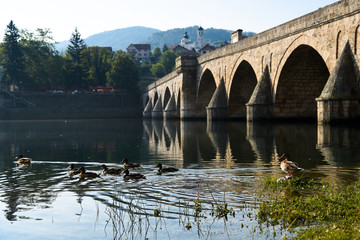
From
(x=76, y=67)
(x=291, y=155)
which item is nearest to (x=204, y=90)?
(x=291, y=155)

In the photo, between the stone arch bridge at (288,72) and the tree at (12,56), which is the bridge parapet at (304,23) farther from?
the tree at (12,56)

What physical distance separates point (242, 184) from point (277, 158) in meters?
4.66

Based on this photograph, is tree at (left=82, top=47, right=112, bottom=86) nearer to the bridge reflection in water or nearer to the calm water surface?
the bridge reflection in water

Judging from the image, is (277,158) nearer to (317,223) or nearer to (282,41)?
(317,223)

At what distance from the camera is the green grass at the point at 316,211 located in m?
5.29

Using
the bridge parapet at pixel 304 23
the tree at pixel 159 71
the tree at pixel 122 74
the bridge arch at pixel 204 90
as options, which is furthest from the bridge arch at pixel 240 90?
the tree at pixel 159 71

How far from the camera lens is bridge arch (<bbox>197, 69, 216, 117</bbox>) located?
4808cm

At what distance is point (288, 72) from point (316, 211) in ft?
78.7

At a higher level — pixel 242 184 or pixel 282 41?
pixel 282 41

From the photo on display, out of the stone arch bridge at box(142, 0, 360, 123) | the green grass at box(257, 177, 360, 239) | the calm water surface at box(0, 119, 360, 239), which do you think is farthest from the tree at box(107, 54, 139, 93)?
the green grass at box(257, 177, 360, 239)

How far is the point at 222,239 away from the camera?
18.3 feet

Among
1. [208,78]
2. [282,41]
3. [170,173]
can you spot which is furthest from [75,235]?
[208,78]

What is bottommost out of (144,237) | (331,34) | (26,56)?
(144,237)

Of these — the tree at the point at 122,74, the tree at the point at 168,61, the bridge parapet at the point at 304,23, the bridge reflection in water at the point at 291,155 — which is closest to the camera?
the bridge reflection in water at the point at 291,155
